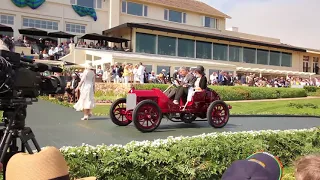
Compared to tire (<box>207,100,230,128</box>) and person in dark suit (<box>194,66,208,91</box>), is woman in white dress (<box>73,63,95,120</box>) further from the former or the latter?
tire (<box>207,100,230,128</box>)

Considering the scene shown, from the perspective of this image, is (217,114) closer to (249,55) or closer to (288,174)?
(288,174)

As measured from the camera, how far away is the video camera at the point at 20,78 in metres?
3.07

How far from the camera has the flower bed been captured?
20.5 meters

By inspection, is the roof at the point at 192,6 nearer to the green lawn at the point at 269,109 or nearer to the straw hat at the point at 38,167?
the green lawn at the point at 269,109

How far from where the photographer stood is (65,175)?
233cm

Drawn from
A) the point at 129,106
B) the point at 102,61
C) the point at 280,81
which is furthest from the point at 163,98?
the point at 280,81

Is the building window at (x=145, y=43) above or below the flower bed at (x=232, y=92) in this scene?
above

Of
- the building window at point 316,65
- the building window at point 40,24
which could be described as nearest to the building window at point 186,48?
the building window at point 40,24

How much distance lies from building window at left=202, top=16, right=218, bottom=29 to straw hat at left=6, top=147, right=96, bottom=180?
42.5 metres

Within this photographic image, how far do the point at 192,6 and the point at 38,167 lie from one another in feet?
139

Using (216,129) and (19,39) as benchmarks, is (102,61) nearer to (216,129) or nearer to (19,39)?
(19,39)

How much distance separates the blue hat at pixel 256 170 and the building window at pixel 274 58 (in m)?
44.7

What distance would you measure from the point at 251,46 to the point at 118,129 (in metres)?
36.4

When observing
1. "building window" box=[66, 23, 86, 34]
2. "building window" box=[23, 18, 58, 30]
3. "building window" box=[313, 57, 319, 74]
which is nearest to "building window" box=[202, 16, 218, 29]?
"building window" box=[66, 23, 86, 34]
